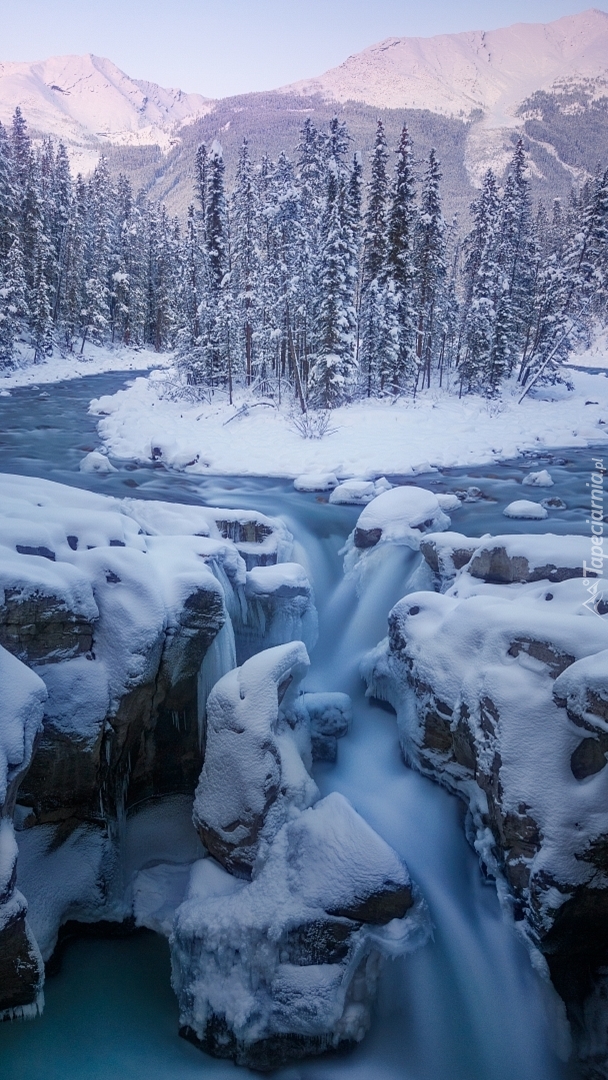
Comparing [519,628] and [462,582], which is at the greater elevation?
[519,628]

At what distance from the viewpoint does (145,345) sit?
62.0m

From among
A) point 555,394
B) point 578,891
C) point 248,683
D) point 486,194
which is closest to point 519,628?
point 578,891

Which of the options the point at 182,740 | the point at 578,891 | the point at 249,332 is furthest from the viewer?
the point at 249,332

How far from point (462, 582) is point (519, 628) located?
278 cm

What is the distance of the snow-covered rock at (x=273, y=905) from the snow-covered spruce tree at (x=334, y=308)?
2394 cm

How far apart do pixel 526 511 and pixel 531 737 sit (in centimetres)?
898

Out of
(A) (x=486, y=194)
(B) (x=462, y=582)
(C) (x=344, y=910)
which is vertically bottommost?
(C) (x=344, y=910)

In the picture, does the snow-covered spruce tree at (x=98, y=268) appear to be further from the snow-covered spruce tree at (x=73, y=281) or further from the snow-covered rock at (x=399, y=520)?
the snow-covered rock at (x=399, y=520)

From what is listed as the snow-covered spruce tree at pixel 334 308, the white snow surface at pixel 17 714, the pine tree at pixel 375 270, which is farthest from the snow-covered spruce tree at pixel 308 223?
the white snow surface at pixel 17 714

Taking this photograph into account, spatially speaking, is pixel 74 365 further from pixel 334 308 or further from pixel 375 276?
pixel 375 276

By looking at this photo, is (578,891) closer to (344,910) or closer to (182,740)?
(344,910)

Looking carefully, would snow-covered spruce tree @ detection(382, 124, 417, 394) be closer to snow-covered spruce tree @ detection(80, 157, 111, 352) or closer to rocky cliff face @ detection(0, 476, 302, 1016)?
snow-covered spruce tree @ detection(80, 157, 111, 352)

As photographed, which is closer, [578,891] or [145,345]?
[578,891]

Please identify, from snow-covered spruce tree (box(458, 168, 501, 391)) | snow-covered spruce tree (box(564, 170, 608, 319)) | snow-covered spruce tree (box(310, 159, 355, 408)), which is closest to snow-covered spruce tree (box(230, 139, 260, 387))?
snow-covered spruce tree (box(310, 159, 355, 408))
